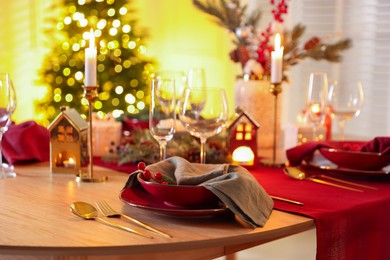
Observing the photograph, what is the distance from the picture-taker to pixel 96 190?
4.91 ft

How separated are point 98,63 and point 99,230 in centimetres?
299

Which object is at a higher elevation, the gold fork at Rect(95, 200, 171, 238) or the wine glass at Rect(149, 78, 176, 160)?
the wine glass at Rect(149, 78, 176, 160)

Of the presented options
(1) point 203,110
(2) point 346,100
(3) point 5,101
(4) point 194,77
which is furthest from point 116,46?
(1) point 203,110

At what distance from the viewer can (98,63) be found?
403 cm

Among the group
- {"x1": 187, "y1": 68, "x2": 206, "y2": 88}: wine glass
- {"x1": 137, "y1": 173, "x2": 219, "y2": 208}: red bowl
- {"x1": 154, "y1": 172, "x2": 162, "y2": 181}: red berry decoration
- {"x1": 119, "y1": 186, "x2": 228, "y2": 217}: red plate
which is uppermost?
{"x1": 187, "y1": 68, "x2": 206, "y2": 88}: wine glass

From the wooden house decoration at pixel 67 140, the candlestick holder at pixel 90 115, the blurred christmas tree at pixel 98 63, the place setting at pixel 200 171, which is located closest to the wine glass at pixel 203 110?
the place setting at pixel 200 171

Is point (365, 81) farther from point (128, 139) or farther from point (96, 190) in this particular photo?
point (96, 190)

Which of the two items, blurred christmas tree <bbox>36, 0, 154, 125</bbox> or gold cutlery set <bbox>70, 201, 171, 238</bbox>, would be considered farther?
blurred christmas tree <bbox>36, 0, 154, 125</bbox>

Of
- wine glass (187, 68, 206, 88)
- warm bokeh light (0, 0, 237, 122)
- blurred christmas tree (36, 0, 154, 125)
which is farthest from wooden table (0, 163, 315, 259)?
blurred christmas tree (36, 0, 154, 125)

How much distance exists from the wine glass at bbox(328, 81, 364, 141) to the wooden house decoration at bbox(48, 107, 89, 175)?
88cm

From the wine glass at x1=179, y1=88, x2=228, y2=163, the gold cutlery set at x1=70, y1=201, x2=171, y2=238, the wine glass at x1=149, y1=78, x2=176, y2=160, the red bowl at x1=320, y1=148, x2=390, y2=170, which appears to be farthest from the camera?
the red bowl at x1=320, y1=148, x2=390, y2=170

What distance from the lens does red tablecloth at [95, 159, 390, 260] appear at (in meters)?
1.28

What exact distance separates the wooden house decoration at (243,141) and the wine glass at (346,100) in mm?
401

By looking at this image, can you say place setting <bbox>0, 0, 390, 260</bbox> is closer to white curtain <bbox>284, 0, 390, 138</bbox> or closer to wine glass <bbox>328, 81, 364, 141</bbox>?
wine glass <bbox>328, 81, 364, 141</bbox>
